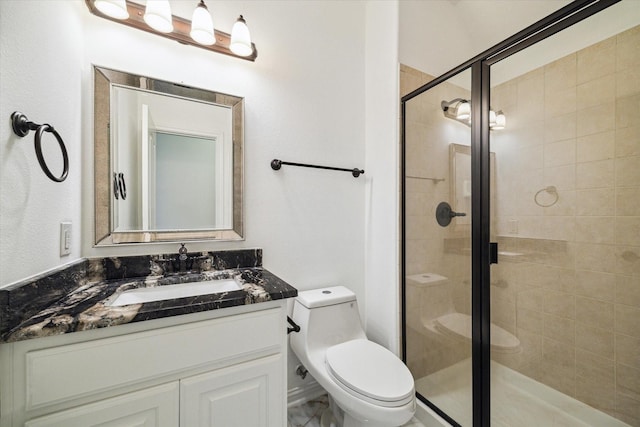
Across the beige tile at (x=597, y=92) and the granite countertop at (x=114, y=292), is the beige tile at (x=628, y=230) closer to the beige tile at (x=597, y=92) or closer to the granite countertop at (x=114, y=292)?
the beige tile at (x=597, y=92)

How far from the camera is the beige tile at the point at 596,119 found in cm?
103

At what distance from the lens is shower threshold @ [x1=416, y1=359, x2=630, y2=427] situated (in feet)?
4.00

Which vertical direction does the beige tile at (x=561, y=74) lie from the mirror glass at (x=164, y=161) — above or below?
above

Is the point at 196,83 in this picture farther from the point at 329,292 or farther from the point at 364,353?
the point at 364,353

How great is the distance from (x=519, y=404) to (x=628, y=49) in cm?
165

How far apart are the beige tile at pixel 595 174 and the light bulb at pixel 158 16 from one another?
1.93 metres

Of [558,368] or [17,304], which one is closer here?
[17,304]

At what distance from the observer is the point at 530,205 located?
1.21 metres

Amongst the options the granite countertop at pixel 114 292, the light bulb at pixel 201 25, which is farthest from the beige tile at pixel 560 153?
the light bulb at pixel 201 25

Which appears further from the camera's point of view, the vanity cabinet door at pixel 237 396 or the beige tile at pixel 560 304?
the beige tile at pixel 560 304

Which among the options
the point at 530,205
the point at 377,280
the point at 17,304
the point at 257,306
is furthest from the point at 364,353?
the point at 17,304

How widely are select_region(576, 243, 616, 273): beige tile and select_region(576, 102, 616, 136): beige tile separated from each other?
0.50 metres

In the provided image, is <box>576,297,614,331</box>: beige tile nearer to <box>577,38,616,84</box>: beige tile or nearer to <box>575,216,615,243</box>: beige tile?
<box>575,216,615,243</box>: beige tile

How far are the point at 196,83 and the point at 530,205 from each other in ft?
5.73
